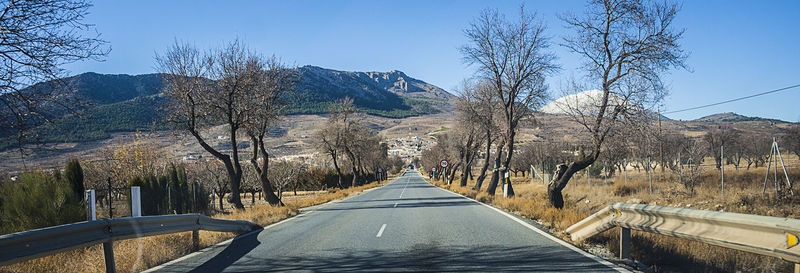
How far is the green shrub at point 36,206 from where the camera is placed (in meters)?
13.7

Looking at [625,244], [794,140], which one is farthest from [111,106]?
[625,244]

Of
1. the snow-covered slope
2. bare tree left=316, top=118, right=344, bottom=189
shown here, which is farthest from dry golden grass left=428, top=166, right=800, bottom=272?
bare tree left=316, top=118, right=344, bottom=189

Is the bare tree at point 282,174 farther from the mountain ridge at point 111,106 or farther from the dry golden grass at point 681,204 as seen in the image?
the dry golden grass at point 681,204

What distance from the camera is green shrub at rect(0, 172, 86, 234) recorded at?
13742 millimetres

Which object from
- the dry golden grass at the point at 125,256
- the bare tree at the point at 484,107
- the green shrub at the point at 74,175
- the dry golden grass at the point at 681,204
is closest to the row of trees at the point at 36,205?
the green shrub at the point at 74,175

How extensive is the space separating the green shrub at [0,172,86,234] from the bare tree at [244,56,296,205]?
8648 millimetres

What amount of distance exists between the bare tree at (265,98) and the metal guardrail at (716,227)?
1866 centimetres

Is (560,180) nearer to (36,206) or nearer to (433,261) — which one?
(433,261)

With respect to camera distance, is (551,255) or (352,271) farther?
(551,255)

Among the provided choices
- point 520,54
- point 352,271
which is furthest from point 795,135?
point 352,271

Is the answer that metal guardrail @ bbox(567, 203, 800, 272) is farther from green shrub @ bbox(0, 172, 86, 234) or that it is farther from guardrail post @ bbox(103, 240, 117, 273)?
green shrub @ bbox(0, 172, 86, 234)

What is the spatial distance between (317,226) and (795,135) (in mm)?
48399

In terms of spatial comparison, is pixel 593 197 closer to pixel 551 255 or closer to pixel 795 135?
pixel 551 255

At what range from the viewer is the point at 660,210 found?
619cm
